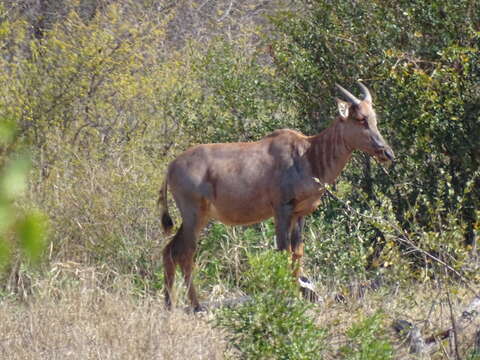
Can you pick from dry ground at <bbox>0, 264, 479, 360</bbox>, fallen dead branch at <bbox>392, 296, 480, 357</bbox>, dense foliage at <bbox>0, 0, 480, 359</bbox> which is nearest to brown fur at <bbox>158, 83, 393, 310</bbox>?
dense foliage at <bbox>0, 0, 480, 359</bbox>

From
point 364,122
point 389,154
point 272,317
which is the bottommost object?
point 272,317

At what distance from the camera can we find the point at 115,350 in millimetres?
6133

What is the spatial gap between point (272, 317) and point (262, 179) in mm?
3382

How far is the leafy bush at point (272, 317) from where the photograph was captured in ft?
17.4

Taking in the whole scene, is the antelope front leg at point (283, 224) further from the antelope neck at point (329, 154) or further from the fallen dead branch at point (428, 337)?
the fallen dead branch at point (428, 337)

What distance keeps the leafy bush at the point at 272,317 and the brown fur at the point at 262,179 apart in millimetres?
2993

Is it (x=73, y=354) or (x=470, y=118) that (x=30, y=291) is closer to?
(x=73, y=354)

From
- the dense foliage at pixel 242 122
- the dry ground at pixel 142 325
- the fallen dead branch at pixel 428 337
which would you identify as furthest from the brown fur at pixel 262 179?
the fallen dead branch at pixel 428 337

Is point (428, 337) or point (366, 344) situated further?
point (428, 337)

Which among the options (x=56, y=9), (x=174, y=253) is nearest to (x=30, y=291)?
(x=174, y=253)

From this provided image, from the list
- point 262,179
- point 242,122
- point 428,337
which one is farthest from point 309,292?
point 242,122

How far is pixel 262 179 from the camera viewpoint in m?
8.62

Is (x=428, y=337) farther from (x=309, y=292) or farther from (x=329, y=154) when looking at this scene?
(x=329, y=154)

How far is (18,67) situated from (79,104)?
0.93m
